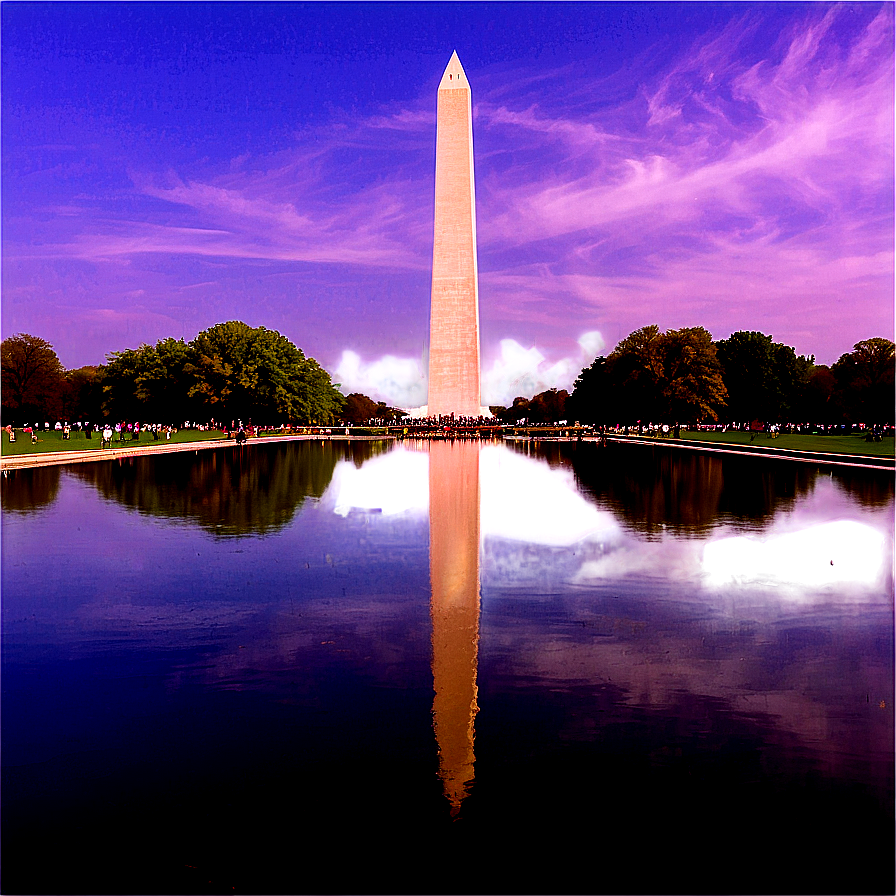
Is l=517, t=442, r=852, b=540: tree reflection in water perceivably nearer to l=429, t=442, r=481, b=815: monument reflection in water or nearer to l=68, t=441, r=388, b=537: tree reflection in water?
l=429, t=442, r=481, b=815: monument reflection in water

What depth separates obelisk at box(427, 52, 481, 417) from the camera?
7256 cm

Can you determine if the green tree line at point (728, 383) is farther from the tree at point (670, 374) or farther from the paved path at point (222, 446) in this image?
the paved path at point (222, 446)

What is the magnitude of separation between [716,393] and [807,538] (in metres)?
60.0

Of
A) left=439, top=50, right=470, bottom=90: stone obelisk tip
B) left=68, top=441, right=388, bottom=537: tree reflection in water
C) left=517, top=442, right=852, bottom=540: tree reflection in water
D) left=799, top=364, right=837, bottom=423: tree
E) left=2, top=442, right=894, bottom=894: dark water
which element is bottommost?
Result: left=2, top=442, right=894, bottom=894: dark water

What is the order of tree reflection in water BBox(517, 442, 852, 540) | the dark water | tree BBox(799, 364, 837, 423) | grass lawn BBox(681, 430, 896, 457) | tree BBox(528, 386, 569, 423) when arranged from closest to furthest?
the dark water < tree reflection in water BBox(517, 442, 852, 540) < grass lawn BBox(681, 430, 896, 457) < tree BBox(799, 364, 837, 423) < tree BBox(528, 386, 569, 423)

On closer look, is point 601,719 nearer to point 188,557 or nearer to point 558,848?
point 558,848

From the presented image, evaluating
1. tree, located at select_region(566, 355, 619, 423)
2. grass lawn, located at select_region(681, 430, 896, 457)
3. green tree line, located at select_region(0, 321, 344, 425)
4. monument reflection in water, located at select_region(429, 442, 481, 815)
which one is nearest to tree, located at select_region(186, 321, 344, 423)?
green tree line, located at select_region(0, 321, 344, 425)

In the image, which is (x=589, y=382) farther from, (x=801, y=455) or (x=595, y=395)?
(x=801, y=455)

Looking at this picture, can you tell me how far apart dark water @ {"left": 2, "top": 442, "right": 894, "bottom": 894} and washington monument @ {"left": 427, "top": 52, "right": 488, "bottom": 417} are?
207 ft

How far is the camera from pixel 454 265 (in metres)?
75.4

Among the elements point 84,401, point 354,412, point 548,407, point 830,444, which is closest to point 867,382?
point 830,444

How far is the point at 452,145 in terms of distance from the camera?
72.4 meters

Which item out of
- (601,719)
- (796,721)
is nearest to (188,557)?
(601,719)

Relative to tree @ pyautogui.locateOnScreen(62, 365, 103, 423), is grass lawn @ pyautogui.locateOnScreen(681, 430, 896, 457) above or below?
below
